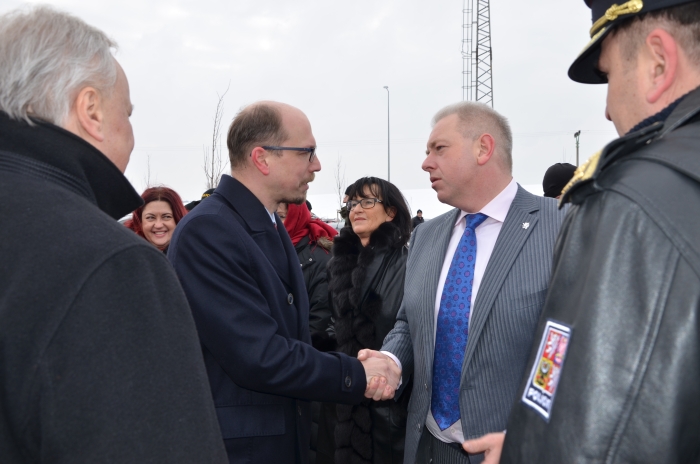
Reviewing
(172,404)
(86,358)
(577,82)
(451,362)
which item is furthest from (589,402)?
(451,362)

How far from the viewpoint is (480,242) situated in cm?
285

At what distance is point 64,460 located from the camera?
3.68 ft

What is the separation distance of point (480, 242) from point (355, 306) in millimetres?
1647

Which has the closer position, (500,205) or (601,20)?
(601,20)

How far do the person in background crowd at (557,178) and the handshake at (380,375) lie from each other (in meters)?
3.15

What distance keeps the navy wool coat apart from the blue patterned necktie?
39cm

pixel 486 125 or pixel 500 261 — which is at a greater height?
pixel 486 125

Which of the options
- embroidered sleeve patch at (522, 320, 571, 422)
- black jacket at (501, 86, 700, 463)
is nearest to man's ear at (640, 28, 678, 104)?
black jacket at (501, 86, 700, 463)

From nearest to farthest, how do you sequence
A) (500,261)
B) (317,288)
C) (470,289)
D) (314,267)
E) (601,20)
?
(601,20) < (500,261) < (470,289) < (317,288) < (314,267)

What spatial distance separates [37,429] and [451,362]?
6.15 ft

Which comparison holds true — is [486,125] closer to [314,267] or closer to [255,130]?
[255,130]

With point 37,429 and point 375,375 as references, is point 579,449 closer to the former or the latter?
point 37,429

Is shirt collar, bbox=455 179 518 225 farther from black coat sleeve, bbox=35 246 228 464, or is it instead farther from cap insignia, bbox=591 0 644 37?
black coat sleeve, bbox=35 246 228 464

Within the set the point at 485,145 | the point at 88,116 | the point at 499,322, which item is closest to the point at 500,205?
the point at 485,145
